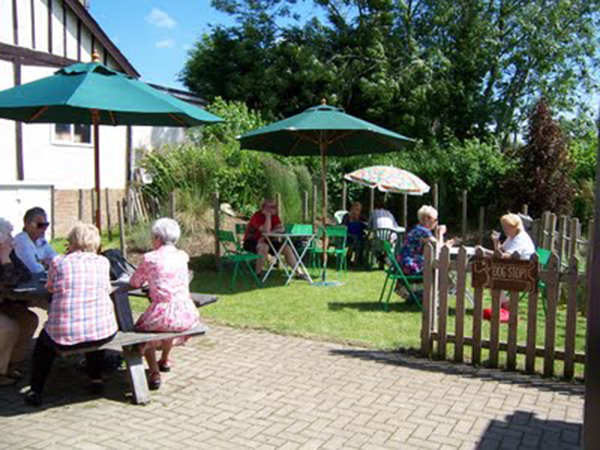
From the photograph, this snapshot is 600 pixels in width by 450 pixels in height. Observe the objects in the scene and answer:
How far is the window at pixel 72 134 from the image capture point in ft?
53.5

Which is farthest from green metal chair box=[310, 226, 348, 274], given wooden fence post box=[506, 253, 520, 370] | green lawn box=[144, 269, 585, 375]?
wooden fence post box=[506, 253, 520, 370]

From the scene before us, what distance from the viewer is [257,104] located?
23.6m

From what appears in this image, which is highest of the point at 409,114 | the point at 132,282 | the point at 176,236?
the point at 409,114

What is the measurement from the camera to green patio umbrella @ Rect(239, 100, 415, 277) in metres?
8.87

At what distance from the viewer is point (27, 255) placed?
5207 millimetres

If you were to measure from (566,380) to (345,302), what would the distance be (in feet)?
11.5

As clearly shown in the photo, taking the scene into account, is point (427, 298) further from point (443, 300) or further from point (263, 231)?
point (263, 231)

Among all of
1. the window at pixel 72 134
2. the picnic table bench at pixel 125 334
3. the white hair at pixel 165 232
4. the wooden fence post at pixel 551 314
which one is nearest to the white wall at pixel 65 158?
the window at pixel 72 134

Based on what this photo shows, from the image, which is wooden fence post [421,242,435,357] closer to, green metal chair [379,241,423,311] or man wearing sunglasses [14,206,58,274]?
green metal chair [379,241,423,311]

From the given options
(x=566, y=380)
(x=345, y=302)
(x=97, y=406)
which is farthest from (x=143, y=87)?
(x=566, y=380)

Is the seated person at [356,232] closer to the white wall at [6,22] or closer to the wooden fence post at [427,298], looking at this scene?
the wooden fence post at [427,298]

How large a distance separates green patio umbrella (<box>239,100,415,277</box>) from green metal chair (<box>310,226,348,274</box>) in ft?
1.28

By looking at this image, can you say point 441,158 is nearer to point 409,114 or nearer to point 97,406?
point 409,114

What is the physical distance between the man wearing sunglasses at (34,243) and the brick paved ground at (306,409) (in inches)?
37.9
